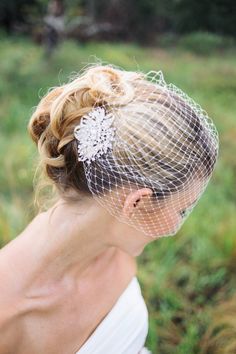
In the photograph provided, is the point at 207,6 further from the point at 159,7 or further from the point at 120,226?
the point at 120,226

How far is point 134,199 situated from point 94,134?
25 cm

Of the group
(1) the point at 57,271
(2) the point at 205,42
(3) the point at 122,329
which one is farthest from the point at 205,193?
(2) the point at 205,42

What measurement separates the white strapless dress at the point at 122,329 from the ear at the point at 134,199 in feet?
2.15

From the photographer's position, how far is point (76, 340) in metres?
2.20

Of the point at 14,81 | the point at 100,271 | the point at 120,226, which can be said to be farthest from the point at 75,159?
the point at 14,81

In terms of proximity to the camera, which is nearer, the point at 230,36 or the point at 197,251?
the point at 197,251

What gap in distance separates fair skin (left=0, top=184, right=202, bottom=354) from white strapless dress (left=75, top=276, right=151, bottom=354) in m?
0.05

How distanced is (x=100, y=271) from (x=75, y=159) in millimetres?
690

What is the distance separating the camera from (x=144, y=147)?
1.69 meters

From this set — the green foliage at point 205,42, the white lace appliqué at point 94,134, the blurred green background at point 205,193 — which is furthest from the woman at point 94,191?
the green foliage at point 205,42

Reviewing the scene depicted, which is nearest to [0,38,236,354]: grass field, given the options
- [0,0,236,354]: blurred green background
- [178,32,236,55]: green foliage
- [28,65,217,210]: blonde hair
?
[0,0,236,354]: blurred green background

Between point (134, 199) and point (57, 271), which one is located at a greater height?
point (134, 199)

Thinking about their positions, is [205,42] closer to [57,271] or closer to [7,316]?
[57,271]

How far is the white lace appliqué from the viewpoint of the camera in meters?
Answer: 1.72
